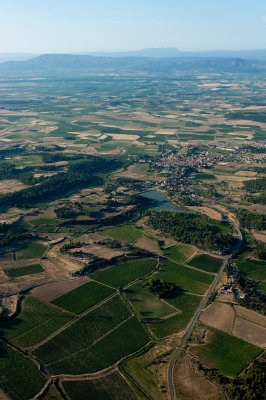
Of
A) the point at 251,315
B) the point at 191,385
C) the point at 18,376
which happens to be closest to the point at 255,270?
the point at 251,315

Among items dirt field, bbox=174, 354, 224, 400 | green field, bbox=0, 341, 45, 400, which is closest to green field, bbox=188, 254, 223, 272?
dirt field, bbox=174, 354, 224, 400

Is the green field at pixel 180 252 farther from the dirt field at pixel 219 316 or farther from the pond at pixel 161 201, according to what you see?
the pond at pixel 161 201

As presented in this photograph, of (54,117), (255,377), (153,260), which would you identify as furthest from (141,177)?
(54,117)

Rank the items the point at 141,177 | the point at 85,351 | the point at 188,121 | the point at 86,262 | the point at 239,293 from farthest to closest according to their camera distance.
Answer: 1. the point at 188,121
2. the point at 141,177
3. the point at 86,262
4. the point at 239,293
5. the point at 85,351

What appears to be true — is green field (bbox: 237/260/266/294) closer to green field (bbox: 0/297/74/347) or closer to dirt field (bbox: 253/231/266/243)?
dirt field (bbox: 253/231/266/243)

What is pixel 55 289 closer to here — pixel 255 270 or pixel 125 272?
pixel 125 272

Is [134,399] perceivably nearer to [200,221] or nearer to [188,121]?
[200,221]
